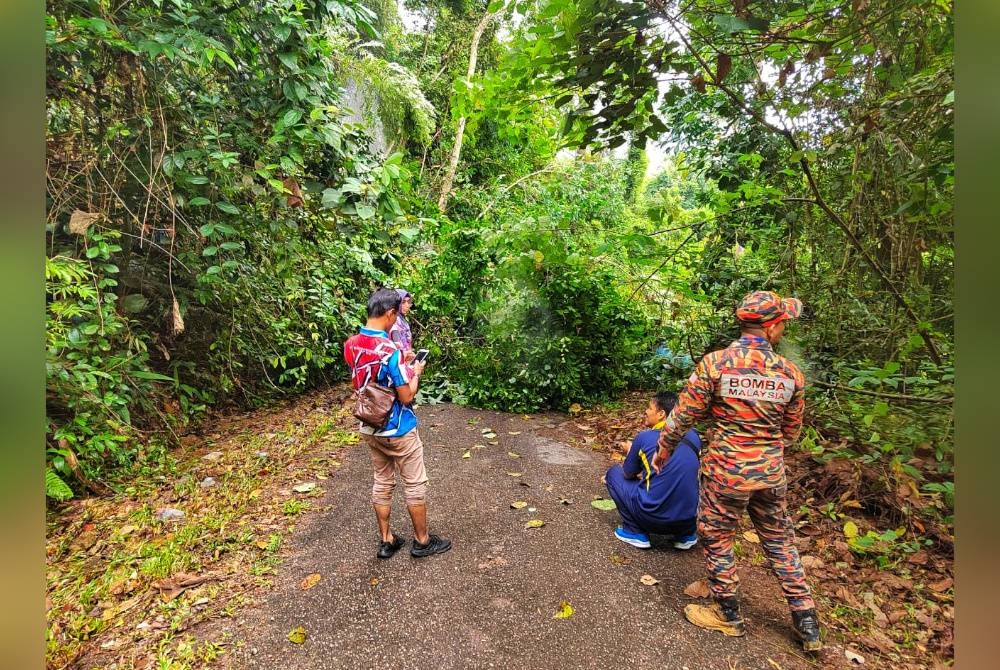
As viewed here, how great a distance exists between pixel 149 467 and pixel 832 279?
7.52 m

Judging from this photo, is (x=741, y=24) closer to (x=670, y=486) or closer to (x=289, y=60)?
(x=670, y=486)

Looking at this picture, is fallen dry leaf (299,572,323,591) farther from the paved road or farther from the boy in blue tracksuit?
the boy in blue tracksuit

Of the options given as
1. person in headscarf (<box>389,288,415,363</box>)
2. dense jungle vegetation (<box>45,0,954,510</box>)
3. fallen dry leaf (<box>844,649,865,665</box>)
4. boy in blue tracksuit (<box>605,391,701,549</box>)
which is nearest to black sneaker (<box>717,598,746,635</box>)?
Answer: fallen dry leaf (<box>844,649,865,665</box>)

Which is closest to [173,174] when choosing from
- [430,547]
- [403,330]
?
[403,330]

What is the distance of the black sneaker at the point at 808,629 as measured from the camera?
2.58m

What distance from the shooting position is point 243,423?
21.2 feet

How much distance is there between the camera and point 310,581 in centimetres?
322

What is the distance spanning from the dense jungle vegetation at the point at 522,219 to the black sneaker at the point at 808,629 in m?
1.52

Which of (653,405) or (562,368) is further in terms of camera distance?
(562,368)

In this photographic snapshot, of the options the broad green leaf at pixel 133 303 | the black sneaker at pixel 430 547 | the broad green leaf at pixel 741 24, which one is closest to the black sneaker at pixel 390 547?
the black sneaker at pixel 430 547
